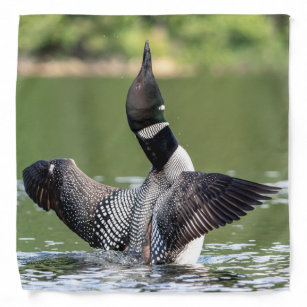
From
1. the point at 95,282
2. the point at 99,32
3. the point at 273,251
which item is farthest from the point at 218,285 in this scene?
the point at 99,32

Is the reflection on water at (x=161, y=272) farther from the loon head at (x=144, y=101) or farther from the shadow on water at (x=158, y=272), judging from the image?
the loon head at (x=144, y=101)

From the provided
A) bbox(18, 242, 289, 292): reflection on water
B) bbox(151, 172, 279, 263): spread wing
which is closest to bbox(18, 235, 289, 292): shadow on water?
bbox(18, 242, 289, 292): reflection on water

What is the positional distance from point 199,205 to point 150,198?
0.23 meters

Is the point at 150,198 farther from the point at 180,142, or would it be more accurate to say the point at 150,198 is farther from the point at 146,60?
the point at 146,60

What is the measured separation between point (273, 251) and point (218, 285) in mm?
254

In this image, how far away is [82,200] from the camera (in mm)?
2348

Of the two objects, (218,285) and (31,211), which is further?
(31,211)

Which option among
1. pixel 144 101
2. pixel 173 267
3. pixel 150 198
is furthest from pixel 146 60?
pixel 173 267

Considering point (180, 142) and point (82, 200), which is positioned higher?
point (180, 142)

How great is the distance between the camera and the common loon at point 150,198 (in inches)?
81.7

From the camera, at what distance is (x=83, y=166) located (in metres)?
2.42

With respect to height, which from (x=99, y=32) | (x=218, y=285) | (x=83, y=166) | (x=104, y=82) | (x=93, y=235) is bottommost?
(x=218, y=285)

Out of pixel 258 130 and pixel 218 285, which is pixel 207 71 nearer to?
pixel 258 130

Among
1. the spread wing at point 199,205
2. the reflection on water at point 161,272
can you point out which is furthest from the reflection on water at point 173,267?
the spread wing at point 199,205
